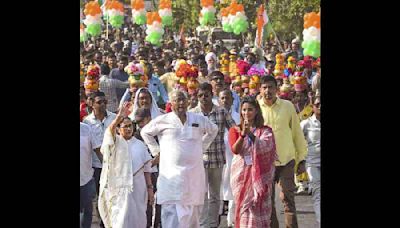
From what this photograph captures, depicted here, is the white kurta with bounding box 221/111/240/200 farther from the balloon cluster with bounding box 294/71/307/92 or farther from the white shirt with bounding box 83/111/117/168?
the balloon cluster with bounding box 294/71/307/92

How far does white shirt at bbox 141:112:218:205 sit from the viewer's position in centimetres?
1085

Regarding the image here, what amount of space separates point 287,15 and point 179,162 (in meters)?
11.5

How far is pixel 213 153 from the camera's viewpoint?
11.8 meters

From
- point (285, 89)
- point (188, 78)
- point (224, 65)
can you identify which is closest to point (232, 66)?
point (224, 65)

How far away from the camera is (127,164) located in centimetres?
1093

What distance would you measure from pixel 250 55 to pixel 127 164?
26.6 feet

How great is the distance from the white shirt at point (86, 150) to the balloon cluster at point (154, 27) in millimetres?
9051

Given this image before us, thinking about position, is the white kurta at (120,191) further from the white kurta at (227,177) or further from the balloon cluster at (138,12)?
the balloon cluster at (138,12)

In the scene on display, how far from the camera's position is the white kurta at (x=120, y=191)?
430 inches

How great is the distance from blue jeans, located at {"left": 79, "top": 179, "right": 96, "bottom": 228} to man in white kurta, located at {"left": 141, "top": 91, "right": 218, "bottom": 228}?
0.71 metres

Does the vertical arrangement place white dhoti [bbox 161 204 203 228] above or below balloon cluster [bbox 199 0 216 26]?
below

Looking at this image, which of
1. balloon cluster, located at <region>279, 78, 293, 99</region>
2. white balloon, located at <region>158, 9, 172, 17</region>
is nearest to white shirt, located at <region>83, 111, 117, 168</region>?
balloon cluster, located at <region>279, 78, 293, 99</region>
